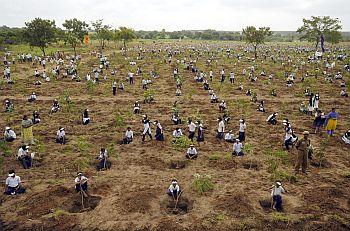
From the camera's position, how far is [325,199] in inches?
384

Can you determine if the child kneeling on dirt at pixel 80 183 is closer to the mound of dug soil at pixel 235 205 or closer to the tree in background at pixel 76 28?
the mound of dug soil at pixel 235 205

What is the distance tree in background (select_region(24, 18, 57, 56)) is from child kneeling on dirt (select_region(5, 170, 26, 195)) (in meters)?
29.8

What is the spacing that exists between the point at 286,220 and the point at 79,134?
1007 cm

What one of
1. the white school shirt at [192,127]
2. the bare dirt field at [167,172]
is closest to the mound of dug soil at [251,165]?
the bare dirt field at [167,172]

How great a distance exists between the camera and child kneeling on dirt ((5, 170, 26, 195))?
9992 millimetres

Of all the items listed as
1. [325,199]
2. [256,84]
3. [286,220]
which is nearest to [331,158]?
[325,199]

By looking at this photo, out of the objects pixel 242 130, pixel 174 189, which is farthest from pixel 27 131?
pixel 242 130

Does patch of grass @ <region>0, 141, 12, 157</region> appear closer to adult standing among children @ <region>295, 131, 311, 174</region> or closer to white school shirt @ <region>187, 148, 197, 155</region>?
white school shirt @ <region>187, 148, 197, 155</region>

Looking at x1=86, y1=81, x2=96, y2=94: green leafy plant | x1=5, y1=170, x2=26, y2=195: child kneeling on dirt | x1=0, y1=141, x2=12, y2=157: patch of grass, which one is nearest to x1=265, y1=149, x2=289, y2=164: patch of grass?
x1=5, y1=170, x2=26, y2=195: child kneeling on dirt

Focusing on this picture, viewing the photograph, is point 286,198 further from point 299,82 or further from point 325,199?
point 299,82

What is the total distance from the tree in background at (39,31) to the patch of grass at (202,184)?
31.5 metres

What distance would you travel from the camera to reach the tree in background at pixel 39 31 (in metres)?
36.1

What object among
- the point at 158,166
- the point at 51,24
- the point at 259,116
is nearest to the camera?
the point at 158,166

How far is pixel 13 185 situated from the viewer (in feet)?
32.9
